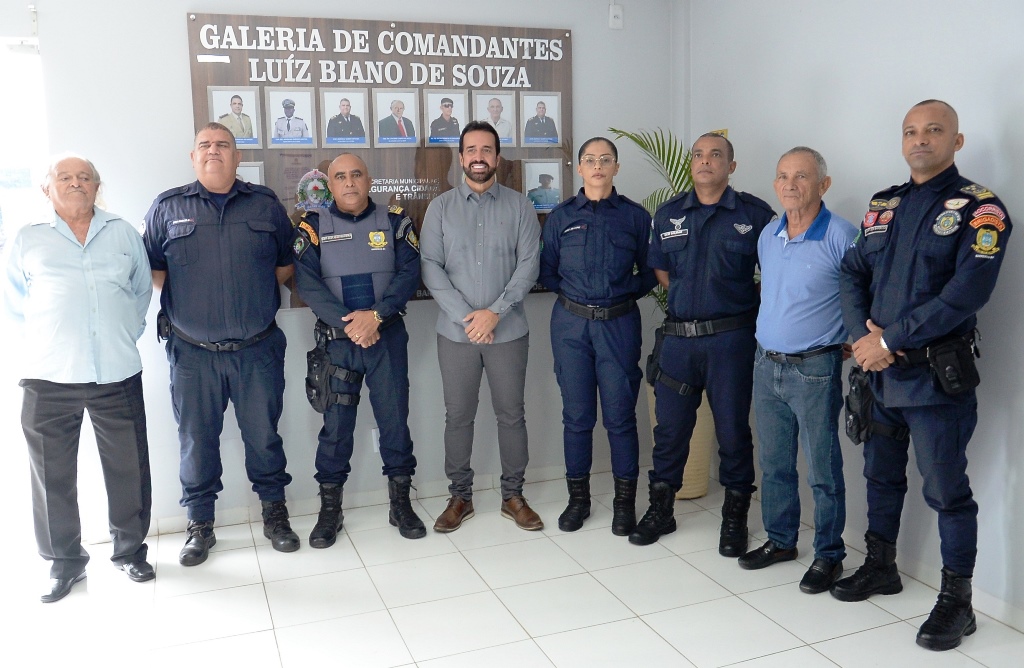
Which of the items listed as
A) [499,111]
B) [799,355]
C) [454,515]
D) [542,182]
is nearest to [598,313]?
[799,355]

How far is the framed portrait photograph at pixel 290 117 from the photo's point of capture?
155 inches

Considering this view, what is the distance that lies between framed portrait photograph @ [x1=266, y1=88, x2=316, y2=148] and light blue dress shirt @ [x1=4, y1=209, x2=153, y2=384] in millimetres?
949

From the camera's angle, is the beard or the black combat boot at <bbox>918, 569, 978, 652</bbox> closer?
the black combat boot at <bbox>918, 569, 978, 652</bbox>

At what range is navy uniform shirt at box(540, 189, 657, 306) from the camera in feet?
12.2

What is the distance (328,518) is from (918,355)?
8.57ft

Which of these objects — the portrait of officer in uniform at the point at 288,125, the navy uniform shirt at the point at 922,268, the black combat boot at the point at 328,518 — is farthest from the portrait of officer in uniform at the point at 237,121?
the navy uniform shirt at the point at 922,268

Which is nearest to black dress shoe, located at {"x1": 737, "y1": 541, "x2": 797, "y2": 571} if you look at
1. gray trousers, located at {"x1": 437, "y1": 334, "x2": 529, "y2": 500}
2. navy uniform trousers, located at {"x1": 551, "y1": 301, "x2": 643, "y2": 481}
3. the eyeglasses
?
navy uniform trousers, located at {"x1": 551, "y1": 301, "x2": 643, "y2": 481}

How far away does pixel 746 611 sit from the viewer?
3035 millimetres

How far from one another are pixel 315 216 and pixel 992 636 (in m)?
3.19

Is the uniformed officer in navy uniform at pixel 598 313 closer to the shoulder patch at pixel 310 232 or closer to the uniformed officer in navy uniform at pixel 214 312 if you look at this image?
the shoulder patch at pixel 310 232

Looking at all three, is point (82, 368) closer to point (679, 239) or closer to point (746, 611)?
point (679, 239)

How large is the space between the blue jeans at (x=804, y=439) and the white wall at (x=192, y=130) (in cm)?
150

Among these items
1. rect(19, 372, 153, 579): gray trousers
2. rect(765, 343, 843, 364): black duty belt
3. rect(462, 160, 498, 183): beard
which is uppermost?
rect(462, 160, 498, 183): beard

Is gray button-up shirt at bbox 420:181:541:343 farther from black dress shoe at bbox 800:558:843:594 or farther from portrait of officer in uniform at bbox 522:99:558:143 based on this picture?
black dress shoe at bbox 800:558:843:594
